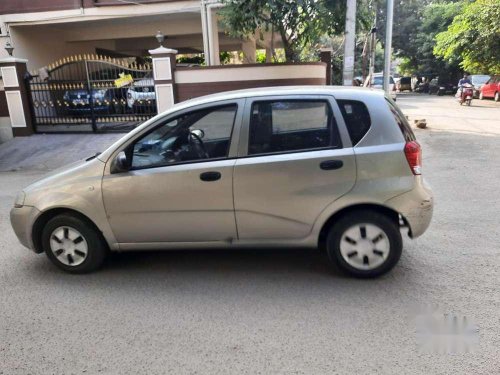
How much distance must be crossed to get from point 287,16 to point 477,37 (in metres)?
16.8

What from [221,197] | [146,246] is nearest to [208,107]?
[221,197]

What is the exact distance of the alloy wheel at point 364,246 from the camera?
12.4 feet

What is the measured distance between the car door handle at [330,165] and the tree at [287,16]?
755 cm

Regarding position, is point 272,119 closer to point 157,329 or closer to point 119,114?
point 157,329

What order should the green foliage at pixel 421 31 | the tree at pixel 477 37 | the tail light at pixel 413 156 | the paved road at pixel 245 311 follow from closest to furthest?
the paved road at pixel 245 311, the tail light at pixel 413 156, the tree at pixel 477 37, the green foliage at pixel 421 31

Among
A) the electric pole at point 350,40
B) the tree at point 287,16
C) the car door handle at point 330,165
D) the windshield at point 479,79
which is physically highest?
the tree at point 287,16

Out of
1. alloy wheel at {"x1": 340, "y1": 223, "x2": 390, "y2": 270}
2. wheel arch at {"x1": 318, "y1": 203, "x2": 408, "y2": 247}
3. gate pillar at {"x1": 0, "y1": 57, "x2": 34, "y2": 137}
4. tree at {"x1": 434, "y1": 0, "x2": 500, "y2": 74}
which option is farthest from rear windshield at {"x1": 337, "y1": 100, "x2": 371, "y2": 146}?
tree at {"x1": 434, "y1": 0, "x2": 500, "y2": 74}

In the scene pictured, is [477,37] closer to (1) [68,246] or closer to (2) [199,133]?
(2) [199,133]

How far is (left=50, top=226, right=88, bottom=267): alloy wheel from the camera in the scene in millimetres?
4133

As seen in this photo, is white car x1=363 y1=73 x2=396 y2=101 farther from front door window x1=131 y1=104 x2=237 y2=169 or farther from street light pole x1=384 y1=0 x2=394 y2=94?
front door window x1=131 y1=104 x2=237 y2=169

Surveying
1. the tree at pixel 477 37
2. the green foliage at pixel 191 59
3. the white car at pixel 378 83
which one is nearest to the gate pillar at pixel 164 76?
the white car at pixel 378 83

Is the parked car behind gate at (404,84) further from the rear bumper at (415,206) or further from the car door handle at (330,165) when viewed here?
the car door handle at (330,165)

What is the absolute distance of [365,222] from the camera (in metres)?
3.77

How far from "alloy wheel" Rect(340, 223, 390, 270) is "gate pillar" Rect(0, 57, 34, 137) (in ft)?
37.8
